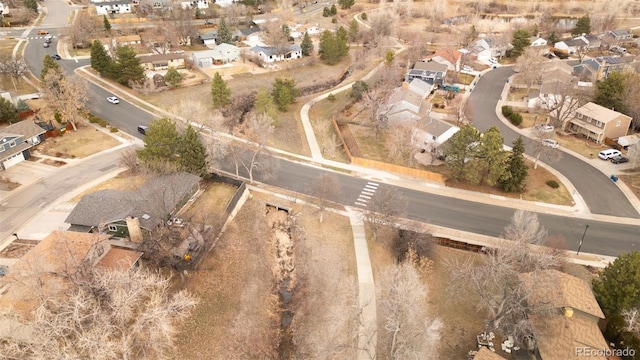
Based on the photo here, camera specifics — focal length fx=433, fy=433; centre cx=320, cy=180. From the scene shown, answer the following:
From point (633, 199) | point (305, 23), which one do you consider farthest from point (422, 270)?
point (305, 23)

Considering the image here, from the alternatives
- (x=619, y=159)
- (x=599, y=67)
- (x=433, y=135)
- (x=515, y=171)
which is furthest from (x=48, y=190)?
(x=599, y=67)

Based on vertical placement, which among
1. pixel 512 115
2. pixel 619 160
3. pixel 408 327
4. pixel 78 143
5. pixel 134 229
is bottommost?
pixel 619 160

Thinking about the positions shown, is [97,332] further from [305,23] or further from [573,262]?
[305,23]

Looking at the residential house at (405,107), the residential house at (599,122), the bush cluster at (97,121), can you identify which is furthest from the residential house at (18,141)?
the residential house at (599,122)

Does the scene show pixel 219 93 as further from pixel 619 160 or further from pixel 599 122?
pixel 619 160

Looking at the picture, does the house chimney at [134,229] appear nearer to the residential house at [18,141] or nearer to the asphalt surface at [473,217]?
the asphalt surface at [473,217]

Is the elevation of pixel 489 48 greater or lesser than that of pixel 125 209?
lesser
